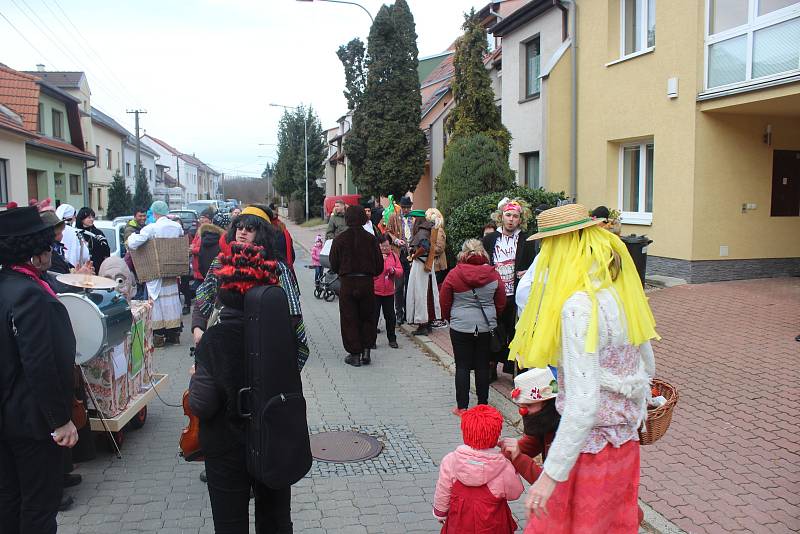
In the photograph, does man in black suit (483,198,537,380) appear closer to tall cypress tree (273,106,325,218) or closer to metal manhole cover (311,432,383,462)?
metal manhole cover (311,432,383,462)

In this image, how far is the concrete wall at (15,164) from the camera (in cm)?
2131

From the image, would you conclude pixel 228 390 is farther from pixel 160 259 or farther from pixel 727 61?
pixel 727 61

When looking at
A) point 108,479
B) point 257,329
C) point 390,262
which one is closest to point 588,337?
point 257,329

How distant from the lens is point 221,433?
3.08 meters

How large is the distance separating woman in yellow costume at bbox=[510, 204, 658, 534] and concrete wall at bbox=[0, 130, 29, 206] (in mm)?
22693

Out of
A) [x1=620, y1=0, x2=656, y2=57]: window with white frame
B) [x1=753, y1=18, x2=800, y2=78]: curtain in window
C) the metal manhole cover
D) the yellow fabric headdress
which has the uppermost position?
[x1=620, y1=0, x2=656, y2=57]: window with white frame

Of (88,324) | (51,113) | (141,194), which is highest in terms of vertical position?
(51,113)

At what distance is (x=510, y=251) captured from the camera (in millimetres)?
7031

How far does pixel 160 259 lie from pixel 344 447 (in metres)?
4.84

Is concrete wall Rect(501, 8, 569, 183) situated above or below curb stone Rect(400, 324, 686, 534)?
above

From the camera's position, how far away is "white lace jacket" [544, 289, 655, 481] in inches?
98.0

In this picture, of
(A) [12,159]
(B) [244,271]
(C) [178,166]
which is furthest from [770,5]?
(C) [178,166]

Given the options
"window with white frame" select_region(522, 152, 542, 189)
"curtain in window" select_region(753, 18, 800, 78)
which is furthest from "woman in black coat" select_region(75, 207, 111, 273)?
"window with white frame" select_region(522, 152, 542, 189)

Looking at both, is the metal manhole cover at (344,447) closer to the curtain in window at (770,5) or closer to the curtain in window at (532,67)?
the curtain in window at (770,5)
